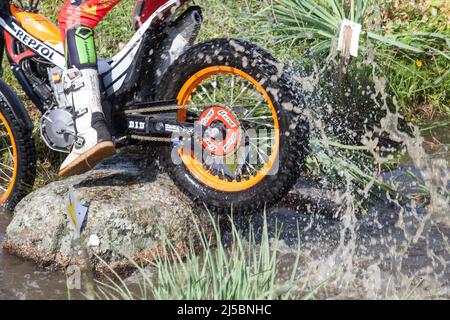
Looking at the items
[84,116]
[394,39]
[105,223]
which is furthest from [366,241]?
[394,39]

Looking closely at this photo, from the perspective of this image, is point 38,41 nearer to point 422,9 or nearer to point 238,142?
point 238,142

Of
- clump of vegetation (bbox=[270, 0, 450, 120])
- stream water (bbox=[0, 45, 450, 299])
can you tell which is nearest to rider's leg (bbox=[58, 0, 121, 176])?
stream water (bbox=[0, 45, 450, 299])

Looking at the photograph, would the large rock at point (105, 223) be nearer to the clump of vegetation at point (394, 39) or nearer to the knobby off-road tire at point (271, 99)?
the knobby off-road tire at point (271, 99)

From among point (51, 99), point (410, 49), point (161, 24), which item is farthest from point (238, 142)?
point (410, 49)

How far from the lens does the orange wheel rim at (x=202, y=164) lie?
4195 mm

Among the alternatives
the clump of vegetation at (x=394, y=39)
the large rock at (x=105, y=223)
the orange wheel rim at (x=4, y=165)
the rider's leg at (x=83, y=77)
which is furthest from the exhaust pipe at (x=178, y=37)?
the clump of vegetation at (x=394, y=39)

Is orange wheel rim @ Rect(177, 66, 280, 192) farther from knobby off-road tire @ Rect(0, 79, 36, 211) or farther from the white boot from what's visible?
knobby off-road tire @ Rect(0, 79, 36, 211)

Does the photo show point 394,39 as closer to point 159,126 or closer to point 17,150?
point 159,126

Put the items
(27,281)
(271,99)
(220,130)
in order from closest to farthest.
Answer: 1. (271,99)
2. (27,281)
3. (220,130)

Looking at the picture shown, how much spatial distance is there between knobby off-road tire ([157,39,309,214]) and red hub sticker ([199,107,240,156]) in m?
0.20

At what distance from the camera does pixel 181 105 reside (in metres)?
4.46

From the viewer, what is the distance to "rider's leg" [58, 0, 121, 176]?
438 cm

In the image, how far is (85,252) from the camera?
14.3 ft

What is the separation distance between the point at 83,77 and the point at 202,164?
2.51 feet
